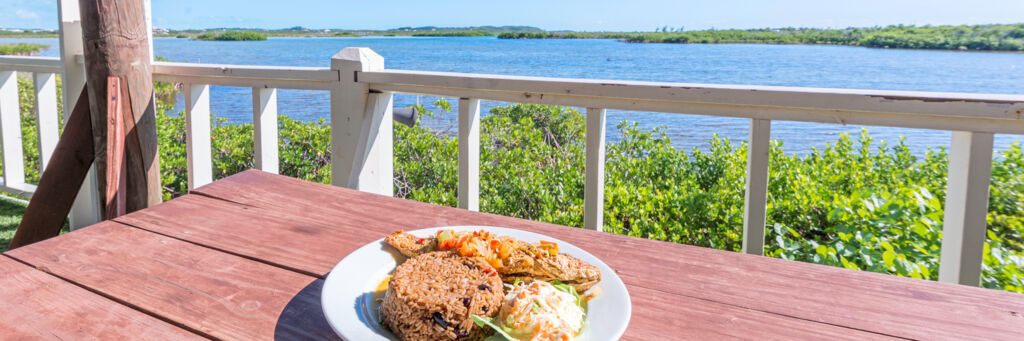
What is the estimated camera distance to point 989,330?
2.15 ft

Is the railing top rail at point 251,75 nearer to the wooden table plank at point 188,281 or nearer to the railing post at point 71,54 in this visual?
the railing post at point 71,54

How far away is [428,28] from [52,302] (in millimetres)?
33032

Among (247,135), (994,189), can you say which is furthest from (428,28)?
(994,189)

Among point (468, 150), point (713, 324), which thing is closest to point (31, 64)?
point (468, 150)

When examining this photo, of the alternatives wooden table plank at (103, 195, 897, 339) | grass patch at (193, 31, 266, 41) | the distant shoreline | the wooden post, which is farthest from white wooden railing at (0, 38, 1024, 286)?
grass patch at (193, 31, 266, 41)

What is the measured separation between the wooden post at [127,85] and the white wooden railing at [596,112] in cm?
15

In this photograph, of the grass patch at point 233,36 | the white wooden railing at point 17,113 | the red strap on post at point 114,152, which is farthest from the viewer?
the grass patch at point 233,36

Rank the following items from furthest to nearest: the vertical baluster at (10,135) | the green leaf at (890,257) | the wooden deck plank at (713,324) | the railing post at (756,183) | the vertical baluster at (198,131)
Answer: the vertical baluster at (10,135) < the vertical baluster at (198,131) < the green leaf at (890,257) < the railing post at (756,183) < the wooden deck plank at (713,324)

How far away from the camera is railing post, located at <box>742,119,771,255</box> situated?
4.40 ft

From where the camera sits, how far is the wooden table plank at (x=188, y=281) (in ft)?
2.16

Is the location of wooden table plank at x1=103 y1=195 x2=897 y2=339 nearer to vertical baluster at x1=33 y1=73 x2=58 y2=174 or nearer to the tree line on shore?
vertical baluster at x1=33 y1=73 x2=58 y2=174

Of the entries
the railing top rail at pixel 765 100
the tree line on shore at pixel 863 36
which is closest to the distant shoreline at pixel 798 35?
the tree line on shore at pixel 863 36

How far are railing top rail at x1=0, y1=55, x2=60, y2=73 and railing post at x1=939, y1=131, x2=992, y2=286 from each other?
3246mm

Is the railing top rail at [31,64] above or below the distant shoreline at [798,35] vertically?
below
